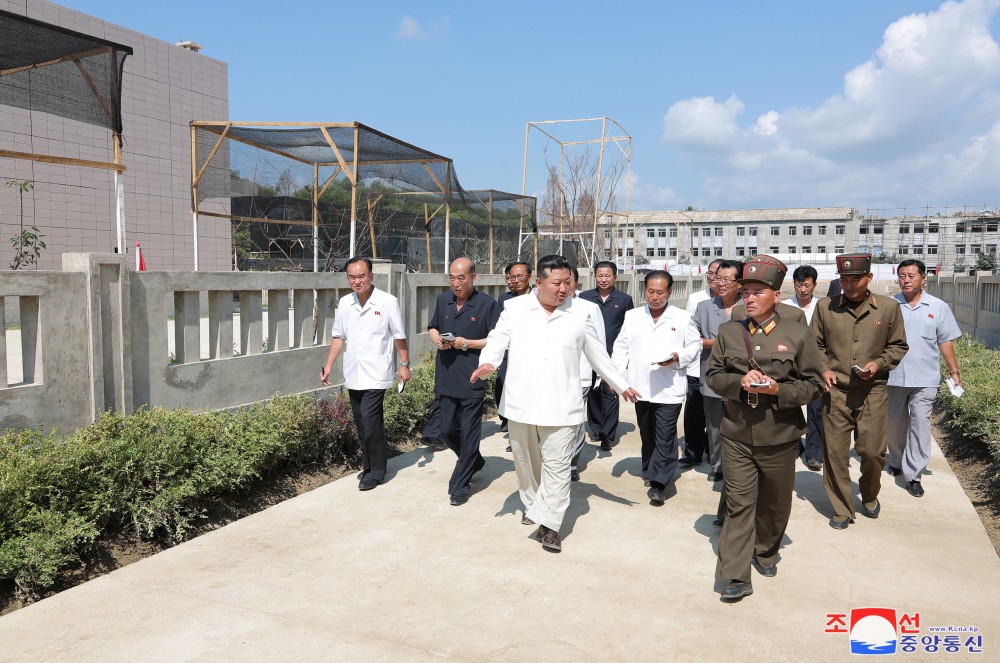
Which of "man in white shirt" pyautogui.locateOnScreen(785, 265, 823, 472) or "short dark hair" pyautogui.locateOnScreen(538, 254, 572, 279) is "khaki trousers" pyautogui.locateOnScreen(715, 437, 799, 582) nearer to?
"short dark hair" pyautogui.locateOnScreen(538, 254, 572, 279)

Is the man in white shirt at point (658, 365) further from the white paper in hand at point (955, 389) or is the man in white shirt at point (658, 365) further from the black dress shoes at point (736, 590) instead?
the white paper in hand at point (955, 389)

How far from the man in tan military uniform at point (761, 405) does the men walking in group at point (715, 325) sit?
1.95m

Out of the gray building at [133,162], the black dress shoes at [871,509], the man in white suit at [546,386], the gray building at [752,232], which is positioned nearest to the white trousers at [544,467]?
the man in white suit at [546,386]

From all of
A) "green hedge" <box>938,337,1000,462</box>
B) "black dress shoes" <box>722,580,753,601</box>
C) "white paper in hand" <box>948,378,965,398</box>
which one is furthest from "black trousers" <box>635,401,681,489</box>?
"green hedge" <box>938,337,1000,462</box>

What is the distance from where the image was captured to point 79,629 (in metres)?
3.44

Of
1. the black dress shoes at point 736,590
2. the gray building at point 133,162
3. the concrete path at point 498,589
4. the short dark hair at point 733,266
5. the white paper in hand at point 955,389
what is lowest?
the concrete path at point 498,589

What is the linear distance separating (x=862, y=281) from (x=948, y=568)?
1.91 metres

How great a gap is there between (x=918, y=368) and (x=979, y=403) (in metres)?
1.64

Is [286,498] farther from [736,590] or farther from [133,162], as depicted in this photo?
[133,162]

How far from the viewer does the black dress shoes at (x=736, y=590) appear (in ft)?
12.7

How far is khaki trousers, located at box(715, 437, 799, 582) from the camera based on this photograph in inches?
157

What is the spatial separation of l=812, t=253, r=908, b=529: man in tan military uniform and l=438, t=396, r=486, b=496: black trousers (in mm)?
2555

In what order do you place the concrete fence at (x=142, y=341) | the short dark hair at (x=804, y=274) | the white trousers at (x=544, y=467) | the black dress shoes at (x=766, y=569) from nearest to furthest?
the black dress shoes at (x=766, y=569), the concrete fence at (x=142, y=341), the white trousers at (x=544, y=467), the short dark hair at (x=804, y=274)

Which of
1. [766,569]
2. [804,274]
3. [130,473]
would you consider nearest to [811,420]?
[804,274]
